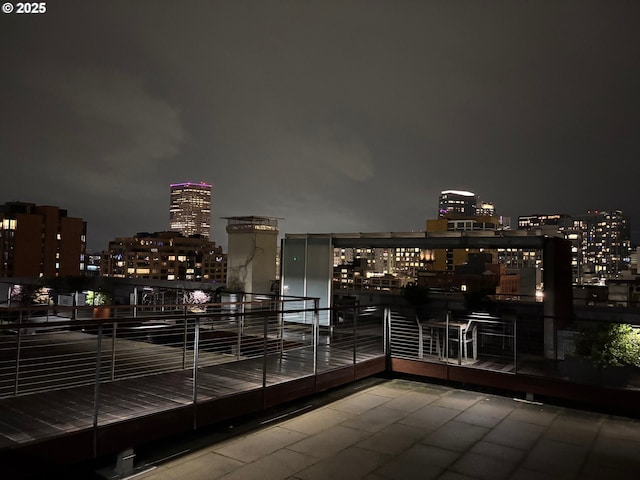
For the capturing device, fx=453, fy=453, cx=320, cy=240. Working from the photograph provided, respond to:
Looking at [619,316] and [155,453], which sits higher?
[619,316]

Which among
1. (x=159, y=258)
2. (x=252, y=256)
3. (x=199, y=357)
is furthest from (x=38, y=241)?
(x=199, y=357)

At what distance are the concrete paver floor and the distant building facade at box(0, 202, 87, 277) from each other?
106 meters

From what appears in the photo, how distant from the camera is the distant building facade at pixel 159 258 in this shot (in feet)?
451

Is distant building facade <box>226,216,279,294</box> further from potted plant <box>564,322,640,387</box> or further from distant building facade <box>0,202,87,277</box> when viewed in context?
→ distant building facade <box>0,202,87,277</box>

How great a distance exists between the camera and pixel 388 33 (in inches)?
626

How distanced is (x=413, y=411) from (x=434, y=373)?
5.31 ft

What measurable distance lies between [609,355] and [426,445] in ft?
11.0

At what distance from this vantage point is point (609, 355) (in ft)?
21.6

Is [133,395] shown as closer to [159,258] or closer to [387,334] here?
[387,334]

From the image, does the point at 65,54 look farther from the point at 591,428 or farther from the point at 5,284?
the point at 591,428

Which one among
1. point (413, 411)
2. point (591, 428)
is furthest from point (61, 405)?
point (591, 428)

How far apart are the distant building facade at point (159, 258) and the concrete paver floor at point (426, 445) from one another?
431 feet

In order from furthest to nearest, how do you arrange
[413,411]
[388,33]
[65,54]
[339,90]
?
[339,90] < [65,54] < [388,33] < [413,411]

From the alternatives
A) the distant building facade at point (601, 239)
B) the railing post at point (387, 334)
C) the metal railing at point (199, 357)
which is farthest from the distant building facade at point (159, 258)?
the railing post at point (387, 334)
